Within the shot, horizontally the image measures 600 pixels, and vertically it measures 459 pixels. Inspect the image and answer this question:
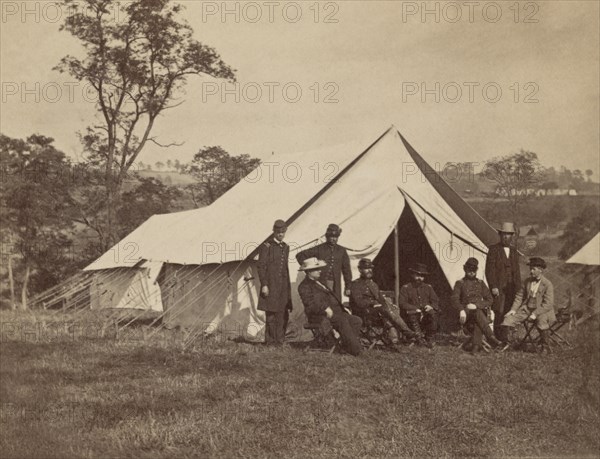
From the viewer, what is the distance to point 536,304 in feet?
29.4

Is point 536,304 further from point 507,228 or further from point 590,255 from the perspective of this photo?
point 590,255

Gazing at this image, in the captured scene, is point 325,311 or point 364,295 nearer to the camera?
point 325,311

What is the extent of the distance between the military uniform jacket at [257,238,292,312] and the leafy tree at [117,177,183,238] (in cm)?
1372

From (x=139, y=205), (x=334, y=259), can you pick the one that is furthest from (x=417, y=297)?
(x=139, y=205)

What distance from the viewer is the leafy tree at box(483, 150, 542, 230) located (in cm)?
4156

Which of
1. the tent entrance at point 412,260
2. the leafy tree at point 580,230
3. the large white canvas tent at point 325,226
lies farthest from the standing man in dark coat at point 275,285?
the leafy tree at point 580,230

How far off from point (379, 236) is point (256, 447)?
20.2 feet

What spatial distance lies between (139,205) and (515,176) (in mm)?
27373

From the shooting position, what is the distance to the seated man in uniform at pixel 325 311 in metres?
8.30

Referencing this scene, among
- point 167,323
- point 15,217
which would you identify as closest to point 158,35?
point 15,217

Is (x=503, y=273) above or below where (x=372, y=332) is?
above

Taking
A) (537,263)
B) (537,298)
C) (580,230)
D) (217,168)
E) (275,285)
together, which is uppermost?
(217,168)

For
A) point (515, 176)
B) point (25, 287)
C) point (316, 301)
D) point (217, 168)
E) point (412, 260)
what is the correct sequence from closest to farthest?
point (316, 301) → point (412, 260) → point (25, 287) → point (217, 168) → point (515, 176)

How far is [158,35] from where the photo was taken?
70.8 feet
